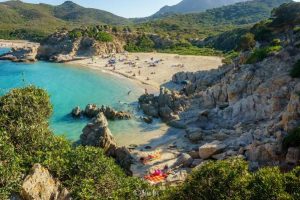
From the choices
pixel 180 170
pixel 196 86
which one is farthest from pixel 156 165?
pixel 196 86

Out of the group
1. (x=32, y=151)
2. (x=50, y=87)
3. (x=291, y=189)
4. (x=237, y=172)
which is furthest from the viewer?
(x=50, y=87)

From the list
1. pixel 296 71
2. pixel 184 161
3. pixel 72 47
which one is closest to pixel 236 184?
pixel 184 161

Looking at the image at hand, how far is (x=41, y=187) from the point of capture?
20.2 m

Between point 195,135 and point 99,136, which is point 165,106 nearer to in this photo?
point 195,135

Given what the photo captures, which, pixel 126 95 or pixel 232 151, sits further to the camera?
pixel 126 95

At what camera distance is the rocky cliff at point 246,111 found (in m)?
34.0

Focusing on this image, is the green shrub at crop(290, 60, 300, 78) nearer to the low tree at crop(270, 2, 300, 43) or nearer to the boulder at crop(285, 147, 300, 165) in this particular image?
the boulder at crop(285, 147, 300, 165)

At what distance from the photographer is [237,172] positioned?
18047 millimetres

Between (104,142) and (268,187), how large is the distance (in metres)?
27.6

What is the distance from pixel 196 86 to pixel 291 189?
53215mm

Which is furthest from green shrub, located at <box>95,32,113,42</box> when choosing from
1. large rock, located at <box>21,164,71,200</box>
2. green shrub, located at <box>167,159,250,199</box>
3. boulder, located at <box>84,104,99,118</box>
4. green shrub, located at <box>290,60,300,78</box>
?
green shrub, located at <box>167,159,250,199</box>

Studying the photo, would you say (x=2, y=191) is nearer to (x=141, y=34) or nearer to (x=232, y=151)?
(x=232, y=151)

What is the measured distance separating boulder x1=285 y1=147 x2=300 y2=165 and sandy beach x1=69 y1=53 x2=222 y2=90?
2035 inches

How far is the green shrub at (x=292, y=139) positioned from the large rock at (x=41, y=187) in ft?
60.7
